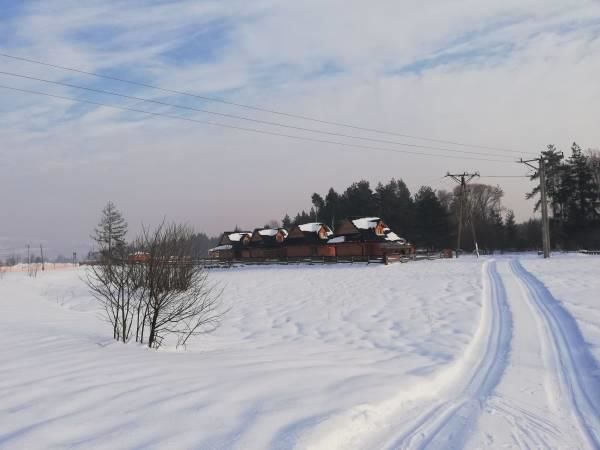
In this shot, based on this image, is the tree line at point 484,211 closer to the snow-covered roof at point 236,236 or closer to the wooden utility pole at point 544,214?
the wooden utility pole at point 544,214

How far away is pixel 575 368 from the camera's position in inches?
280

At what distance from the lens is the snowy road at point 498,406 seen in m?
4.36

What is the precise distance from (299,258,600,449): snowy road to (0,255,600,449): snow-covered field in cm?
2

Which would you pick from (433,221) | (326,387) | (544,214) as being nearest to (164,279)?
(326,387)

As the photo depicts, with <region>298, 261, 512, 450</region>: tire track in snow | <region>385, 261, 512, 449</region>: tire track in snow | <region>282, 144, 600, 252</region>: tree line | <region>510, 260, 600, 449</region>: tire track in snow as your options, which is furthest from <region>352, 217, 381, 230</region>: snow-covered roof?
<region>298, 261, 512, 450</region>: tire track in snow

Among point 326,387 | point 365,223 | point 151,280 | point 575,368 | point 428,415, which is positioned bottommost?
point 575,368

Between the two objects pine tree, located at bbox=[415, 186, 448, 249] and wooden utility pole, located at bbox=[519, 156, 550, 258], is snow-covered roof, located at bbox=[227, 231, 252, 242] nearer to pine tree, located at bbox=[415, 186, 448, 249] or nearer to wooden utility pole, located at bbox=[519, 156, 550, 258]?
pine tree, located at bbox=[415, 186, 448, 249]

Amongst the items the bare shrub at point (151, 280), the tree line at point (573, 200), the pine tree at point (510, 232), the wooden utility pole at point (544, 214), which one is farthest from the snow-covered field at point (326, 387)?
the pine tree at point (510, 232)

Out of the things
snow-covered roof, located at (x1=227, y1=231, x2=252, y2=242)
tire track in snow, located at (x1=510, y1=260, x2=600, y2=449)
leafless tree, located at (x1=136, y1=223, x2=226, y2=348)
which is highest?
snow-covered roof, located at (x1=227, y1=231, x2=252, y2=242)

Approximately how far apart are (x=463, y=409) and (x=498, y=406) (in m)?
0.51

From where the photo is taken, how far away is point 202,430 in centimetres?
397

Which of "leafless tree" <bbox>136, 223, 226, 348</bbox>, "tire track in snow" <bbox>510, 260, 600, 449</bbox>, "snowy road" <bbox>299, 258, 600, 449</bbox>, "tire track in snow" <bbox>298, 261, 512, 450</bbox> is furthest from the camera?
"leafless tree" <bbox>136, 223, 226, 348</bbox>

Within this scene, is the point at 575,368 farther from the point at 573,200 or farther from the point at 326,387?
the point at 573,200

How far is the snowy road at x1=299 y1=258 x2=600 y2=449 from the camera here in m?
4.36
